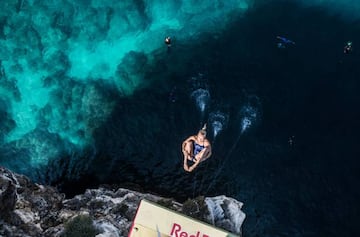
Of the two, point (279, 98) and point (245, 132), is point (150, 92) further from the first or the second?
point (279, 98)

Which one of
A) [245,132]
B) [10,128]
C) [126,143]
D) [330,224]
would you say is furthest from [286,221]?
[10,128]

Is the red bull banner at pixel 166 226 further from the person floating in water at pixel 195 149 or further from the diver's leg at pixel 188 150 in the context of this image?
the diver's leg at pixel 188 150

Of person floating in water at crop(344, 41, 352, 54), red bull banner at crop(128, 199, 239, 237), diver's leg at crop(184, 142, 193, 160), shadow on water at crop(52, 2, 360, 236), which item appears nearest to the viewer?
red bull banner at crop(128, 199, 239, 237)

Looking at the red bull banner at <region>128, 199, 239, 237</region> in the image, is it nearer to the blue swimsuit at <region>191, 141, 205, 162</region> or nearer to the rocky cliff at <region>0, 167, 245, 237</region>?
the rocky cliff at <region>0, 167, 245, 237</region>

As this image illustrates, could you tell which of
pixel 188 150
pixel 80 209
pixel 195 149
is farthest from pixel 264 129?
pixel 80 209

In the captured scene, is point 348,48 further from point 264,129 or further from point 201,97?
point 201,97

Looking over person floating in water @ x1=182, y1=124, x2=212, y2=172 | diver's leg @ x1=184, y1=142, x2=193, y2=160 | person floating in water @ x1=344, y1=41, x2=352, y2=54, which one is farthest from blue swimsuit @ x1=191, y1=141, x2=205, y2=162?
person floating in water @ x1=344, y1=41, x2=352, y2=54

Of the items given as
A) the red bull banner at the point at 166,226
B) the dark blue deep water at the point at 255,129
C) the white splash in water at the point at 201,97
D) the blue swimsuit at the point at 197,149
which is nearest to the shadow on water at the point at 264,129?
the dark blue deep water at the point at 255,129

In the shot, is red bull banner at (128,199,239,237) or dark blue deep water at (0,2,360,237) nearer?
red bull banner at (128,199,239,237)
